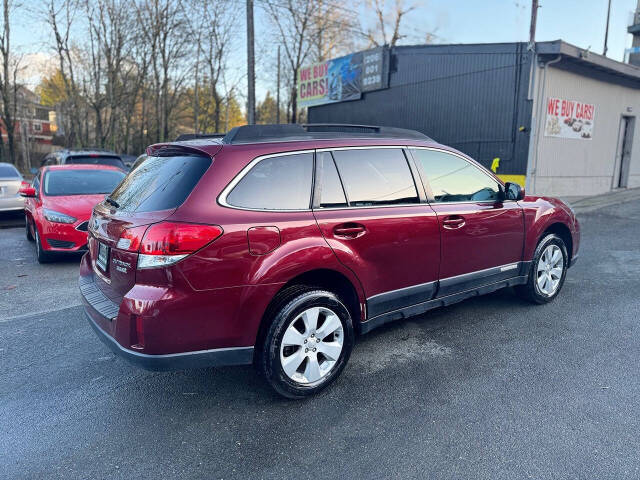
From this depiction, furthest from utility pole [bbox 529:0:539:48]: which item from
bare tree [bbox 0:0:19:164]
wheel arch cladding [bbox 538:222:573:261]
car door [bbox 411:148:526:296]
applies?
bare tree [bbox 0:0:19:164]

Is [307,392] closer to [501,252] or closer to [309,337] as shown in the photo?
[309,337]

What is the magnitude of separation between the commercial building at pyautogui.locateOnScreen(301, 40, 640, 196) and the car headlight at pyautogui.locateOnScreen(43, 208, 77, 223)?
11627 mm

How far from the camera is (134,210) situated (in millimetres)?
3055

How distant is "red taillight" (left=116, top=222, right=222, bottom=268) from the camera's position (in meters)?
2.69

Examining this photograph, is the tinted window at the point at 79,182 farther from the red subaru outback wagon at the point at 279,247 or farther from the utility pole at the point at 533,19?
the utility pole at the point at 533,19

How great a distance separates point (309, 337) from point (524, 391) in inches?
60.2

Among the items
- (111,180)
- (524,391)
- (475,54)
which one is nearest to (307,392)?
(524,391)

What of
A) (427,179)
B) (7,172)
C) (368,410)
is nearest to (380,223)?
(427,179)

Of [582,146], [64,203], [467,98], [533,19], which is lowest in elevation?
[64,203]

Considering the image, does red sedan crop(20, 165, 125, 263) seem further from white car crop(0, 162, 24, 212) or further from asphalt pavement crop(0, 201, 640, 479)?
asphalt pavement crop(0, 201, 640, 479)

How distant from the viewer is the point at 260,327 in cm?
305

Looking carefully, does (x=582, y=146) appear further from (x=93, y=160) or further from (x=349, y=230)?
(x=349, y=230)

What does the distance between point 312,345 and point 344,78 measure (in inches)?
746

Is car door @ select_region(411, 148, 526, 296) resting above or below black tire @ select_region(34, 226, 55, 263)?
above
